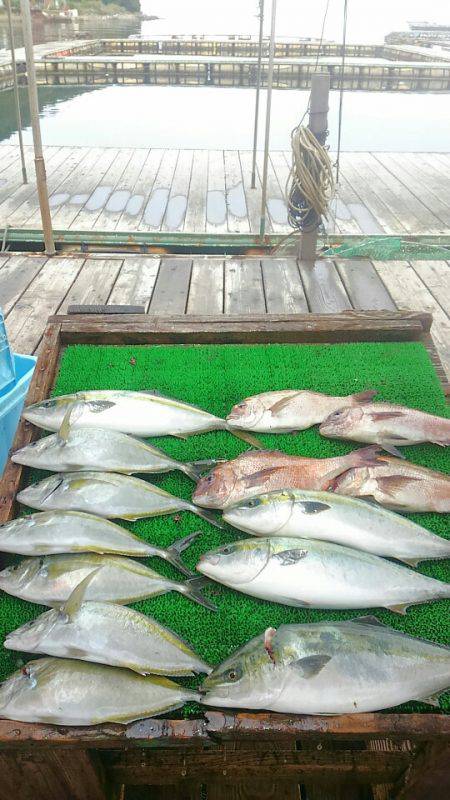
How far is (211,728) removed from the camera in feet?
4.63

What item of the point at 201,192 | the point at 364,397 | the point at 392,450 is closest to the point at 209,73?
the point at 201,192

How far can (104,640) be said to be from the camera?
1533mm

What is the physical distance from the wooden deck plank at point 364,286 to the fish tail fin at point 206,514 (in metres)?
2.70

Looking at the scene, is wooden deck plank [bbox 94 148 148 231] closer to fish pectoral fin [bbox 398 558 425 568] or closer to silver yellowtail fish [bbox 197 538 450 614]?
silver yellowtail fish [bbox 197 538 450 614]

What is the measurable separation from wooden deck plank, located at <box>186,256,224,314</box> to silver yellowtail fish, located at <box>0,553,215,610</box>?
8.80 feet

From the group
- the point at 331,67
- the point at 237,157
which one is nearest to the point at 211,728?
the point at 237,157

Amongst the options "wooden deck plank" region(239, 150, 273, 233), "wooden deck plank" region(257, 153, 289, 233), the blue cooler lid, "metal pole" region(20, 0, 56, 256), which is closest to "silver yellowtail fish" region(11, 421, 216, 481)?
the blue cooler lid

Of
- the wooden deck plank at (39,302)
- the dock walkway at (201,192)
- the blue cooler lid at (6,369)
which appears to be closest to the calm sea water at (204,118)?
the dock walkway at (201,192)

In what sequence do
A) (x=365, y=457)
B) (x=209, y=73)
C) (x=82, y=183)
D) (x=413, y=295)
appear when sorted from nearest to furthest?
(x=365, y=457) < (x=413, y=295) < (x=82, y=183) < (x=209, y=73)

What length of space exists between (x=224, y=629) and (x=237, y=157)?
28.1 feet

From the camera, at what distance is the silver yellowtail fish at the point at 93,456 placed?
216 centimetres

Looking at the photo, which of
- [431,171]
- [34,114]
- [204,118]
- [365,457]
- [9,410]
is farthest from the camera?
[204,118]

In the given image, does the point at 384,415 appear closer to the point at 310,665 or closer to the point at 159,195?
the point at 310,665

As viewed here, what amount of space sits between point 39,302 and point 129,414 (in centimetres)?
238
